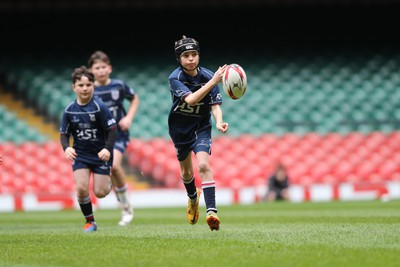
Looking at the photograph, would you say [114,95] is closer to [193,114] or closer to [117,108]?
[117,108]

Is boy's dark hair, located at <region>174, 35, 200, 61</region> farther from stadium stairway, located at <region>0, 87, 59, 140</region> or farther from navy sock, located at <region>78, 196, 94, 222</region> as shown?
stadium stairway, located at <region>0, 87, 59, 140</region>

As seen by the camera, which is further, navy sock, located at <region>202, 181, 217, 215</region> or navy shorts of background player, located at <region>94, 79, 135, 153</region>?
navy shorts of background player, located at <region>94, 79, 135, 153</region>

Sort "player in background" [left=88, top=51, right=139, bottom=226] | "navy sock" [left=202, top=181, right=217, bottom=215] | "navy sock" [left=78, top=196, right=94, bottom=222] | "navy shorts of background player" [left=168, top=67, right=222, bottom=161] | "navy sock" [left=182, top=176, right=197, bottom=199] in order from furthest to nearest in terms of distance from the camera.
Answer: "player in background" [left=88, top=51, right=139, bottom=226], "navy sock" [left=78, top=196, right=94, bottom=222], "navy sock" [left=182, top=176, right=197, bottom=199], "navy shorts of background player" [left=168, top=67, right=222, bottom=161], "navy sock" [left=202, top=181, right=217, bottom=215]

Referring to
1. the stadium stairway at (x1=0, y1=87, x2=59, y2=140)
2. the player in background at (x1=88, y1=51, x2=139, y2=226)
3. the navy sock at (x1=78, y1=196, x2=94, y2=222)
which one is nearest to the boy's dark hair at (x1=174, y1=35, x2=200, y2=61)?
the navy sock at (x1=78, y1=196, x2=94, y2=222)

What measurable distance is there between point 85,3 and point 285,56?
7250 millimetres

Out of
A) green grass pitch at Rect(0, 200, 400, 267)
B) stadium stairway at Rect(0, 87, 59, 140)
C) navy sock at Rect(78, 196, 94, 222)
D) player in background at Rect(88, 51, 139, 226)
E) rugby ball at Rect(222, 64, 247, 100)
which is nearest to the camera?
green grass pitch at Rect(0, 200, 400, 267)

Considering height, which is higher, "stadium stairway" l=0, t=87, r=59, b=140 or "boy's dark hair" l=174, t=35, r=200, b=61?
"stadium stairway" l=0, t=87, r=59, b=140

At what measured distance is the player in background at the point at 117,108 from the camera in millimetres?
11688

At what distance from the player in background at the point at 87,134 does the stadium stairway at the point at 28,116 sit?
12.8 m

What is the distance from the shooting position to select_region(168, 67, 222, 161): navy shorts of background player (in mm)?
8798

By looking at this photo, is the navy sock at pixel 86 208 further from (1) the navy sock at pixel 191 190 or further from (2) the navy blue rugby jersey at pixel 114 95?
(2) the navy blue rugby jersey at pixel 114 95

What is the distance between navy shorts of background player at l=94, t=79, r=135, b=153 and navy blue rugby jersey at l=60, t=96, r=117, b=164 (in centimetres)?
155

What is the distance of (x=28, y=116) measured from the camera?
2378 cm

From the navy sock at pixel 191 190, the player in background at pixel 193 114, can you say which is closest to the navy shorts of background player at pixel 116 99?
the navy sock at pixel 191 190
